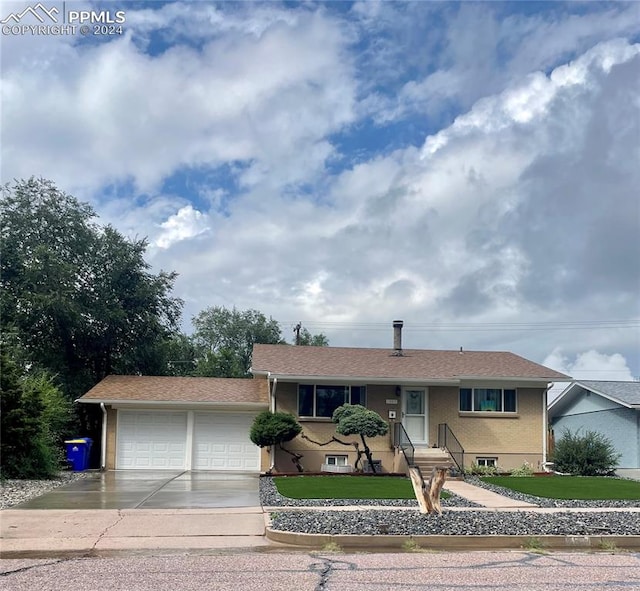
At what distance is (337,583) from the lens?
7.76 meters

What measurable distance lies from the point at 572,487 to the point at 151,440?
1328 centimetres

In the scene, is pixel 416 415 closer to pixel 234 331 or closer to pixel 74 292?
pixel 74 292

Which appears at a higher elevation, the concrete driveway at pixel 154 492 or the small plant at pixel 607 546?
the small plant at pixel 607 546

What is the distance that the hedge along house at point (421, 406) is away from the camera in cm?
2347

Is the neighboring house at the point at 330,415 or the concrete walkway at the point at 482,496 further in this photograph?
the neighboring house at the point at 330,415

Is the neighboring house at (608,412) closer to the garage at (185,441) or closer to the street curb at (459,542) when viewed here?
the garage at (185,441)

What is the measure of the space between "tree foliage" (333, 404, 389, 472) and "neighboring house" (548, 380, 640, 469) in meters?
9.34

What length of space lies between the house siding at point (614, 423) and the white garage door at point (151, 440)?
15.1 metres

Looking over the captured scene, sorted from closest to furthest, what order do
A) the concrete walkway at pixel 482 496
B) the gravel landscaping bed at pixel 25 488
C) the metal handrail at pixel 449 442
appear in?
the concrete walkway at pixel 482 496, the gravel landscaping bed at pixel 25 488, the metal handrail at pixel 449 442

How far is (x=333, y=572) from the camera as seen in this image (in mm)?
8406

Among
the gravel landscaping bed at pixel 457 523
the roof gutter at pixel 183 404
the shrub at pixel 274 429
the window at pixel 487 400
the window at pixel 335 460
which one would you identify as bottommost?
the gravel landscaping bed at pixel 457 523

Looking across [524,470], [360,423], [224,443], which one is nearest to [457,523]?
[360,423]

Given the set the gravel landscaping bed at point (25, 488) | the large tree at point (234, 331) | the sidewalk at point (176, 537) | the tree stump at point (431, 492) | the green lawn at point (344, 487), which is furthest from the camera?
the large tree at point (234, 331)

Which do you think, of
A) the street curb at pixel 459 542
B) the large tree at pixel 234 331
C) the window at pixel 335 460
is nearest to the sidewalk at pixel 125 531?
the street curb at pixel 459 542
